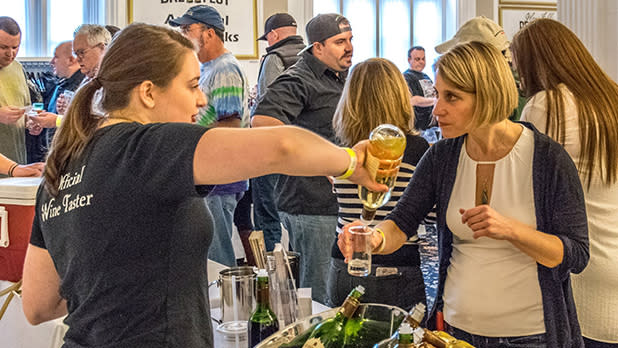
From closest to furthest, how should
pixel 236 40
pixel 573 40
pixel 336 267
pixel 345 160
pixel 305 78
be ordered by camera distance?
1. pixel 345 160
2. pixel 573 40
3. pixel 336 267
4. pixel 305 78
5. pixel 236 40

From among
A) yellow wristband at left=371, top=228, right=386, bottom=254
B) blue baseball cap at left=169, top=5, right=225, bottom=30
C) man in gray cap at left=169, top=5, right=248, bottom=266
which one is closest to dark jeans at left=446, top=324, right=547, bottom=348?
yellow wristband at left=371, top=228, right=386, bottom=254

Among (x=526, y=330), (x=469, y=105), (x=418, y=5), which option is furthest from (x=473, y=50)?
(x=418, y=5)

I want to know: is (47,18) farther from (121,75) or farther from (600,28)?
(121,75)

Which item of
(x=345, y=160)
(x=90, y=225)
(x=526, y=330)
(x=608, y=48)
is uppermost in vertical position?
(x=608, y=48)

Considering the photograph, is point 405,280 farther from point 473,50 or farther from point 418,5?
point 418,5

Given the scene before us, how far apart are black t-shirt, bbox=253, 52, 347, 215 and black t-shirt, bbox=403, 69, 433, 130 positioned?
11.2ft

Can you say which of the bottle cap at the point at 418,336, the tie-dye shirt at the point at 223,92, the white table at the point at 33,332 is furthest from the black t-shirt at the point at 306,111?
the bottle cap at the point at 418,336

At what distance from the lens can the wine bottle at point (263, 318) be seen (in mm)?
1368

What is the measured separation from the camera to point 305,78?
9.16ft

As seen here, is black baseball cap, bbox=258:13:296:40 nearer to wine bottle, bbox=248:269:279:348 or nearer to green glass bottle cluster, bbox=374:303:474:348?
wine bottle, bbox=248:269:279:348

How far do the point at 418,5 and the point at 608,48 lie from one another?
215 inches

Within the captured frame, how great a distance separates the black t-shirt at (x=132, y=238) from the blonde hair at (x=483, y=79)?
82 cm

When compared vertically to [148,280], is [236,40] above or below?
above

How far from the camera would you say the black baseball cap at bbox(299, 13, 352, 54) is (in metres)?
2.94
